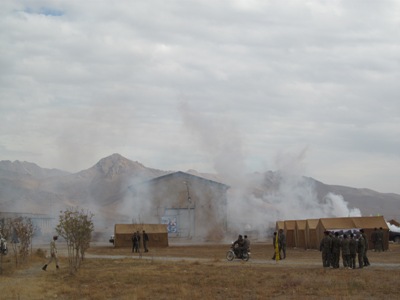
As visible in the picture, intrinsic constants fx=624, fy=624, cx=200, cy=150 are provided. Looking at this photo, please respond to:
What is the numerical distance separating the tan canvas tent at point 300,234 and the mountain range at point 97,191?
110 feet

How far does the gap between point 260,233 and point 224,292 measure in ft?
193

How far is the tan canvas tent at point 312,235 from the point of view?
43344 mm

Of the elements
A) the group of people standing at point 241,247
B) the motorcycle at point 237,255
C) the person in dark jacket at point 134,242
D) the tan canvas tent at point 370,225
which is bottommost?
the motorcycle at point 237,255

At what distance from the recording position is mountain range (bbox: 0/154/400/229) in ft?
373

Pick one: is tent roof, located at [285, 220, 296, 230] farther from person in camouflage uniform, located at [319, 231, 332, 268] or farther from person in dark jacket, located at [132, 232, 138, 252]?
person in camouflage uniform, located at [319, 231, 332, 268]

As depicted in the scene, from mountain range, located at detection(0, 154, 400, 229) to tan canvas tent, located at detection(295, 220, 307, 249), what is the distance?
33.5 metres

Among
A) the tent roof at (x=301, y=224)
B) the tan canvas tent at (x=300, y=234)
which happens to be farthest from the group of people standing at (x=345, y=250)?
the tent roof at (x=301, y=224)

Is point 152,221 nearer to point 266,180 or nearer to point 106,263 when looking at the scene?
point 266,180

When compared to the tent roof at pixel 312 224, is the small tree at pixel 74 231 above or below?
below

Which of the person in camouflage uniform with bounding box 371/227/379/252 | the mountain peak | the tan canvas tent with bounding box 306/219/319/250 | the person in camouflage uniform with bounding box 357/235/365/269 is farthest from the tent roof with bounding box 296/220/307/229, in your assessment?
the mountain peak

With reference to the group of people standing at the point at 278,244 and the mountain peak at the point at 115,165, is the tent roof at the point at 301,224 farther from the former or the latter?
the mountain peak at the point at 115,165

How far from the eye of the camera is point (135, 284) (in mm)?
21031

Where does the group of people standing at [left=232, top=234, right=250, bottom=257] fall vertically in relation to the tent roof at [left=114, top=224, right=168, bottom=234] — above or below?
below

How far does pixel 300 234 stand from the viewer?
46906 mm
